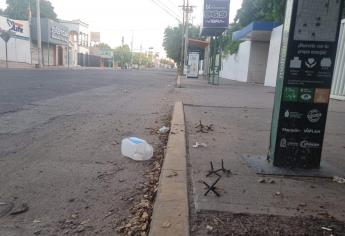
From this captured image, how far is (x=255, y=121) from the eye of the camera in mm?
6871

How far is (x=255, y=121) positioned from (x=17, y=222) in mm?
5236

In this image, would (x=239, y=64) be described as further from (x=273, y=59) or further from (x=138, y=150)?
(x=138, y=150)

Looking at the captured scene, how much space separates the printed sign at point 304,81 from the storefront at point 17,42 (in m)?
38.7

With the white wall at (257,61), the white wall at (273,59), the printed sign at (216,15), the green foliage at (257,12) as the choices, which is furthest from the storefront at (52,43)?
the white wall at (273,59)

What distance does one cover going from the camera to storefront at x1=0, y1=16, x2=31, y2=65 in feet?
122

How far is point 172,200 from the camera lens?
2.66 meters

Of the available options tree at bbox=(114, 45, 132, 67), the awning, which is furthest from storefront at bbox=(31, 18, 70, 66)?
tree at bbox=(114, 45, 132, 67)

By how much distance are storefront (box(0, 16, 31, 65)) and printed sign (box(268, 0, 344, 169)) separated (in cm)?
3867

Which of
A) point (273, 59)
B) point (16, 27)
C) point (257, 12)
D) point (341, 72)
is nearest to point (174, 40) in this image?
point (16, 27)

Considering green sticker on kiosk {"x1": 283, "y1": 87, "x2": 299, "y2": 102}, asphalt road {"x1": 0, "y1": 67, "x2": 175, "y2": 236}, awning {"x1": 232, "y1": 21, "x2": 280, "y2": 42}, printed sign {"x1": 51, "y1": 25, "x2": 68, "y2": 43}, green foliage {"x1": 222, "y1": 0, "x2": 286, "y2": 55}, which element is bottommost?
asphalt road {"x1": 0, "y1": 67, "x2": 175, "y2": 236}

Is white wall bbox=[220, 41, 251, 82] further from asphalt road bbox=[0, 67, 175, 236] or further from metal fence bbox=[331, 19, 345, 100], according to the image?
asphalt road bbox=[0, 67, 175, 236]

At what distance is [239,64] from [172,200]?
26850 mm

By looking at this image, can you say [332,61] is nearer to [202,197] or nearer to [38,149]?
[202,197]

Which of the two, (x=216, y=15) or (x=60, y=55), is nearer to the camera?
(x=216, y=15)
